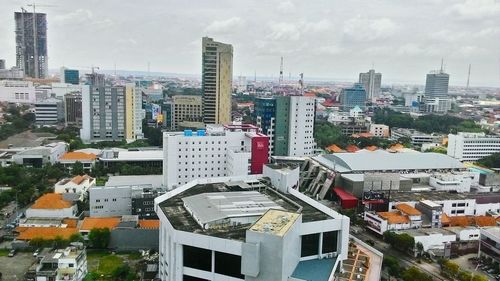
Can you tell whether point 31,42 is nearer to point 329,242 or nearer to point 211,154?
point 211,154

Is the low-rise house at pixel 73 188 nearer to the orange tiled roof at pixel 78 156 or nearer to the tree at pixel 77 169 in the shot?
the tree at pixel 77 169

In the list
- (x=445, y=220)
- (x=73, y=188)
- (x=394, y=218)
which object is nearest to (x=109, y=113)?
(x=73, y=188)

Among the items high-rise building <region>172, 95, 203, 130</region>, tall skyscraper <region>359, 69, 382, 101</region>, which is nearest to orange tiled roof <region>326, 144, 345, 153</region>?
high-rise building <region>172, 95, 203, 130</region>

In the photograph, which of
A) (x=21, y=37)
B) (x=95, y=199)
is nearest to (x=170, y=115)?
(x=95, y=199)

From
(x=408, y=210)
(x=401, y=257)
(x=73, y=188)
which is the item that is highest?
(x=408, y=210)

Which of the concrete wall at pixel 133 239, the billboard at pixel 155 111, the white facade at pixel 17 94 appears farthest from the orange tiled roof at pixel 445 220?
the white facade at pixel 17 94

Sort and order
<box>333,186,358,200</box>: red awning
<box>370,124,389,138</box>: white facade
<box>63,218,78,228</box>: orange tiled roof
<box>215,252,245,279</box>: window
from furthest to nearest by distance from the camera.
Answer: <box>370,124,389,138</box>: white facade → <box>333,186,358,200</box>: red awning → <box>63,218,78,228</box>: orange tiled roof → <box>215,252,245,279</box>: window

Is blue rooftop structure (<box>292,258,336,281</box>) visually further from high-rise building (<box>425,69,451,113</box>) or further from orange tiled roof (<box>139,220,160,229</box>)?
high-rise building (<box>425,69,451,113</box>)

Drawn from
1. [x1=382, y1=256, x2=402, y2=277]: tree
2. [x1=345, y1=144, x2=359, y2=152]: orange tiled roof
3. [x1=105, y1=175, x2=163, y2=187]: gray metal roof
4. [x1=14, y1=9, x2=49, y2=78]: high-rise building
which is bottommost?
[x1=382, y1=256, x2=402, y2=277]: tree
